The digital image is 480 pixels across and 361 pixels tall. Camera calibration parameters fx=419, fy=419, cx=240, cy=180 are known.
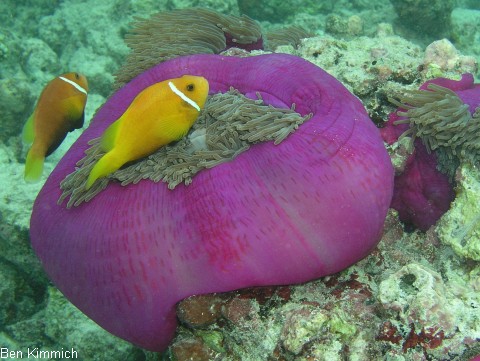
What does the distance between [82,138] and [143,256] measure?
83cm

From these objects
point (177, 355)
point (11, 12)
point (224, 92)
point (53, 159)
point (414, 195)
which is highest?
point (224, 92)

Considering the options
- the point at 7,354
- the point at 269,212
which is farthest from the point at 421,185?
the point at 7,354

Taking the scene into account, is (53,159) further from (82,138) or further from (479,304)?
(479,304)

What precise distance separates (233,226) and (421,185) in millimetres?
1087

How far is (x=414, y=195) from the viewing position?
2035 mm

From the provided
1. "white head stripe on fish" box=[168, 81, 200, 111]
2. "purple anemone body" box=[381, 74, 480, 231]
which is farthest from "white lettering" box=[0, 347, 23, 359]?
"purple anemone body" box=[381, 74, 480, 231]

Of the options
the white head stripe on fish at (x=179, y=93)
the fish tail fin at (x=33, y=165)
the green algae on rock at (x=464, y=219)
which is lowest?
the fish tail fin at (x=33, y=165)

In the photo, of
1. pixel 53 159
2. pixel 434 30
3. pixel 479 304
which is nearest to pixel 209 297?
pixel 479 304

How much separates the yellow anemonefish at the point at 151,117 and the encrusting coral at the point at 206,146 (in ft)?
0.30

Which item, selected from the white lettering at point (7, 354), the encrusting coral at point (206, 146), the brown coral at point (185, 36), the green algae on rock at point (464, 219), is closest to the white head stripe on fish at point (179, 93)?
the encrusting coral at point (206, 146)

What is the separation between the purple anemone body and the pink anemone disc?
0.46 meters

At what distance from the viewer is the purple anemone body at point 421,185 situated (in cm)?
197

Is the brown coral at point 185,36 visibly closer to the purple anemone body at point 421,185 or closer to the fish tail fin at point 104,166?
the fish tail fin at point 104,166

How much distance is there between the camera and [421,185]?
204cm
